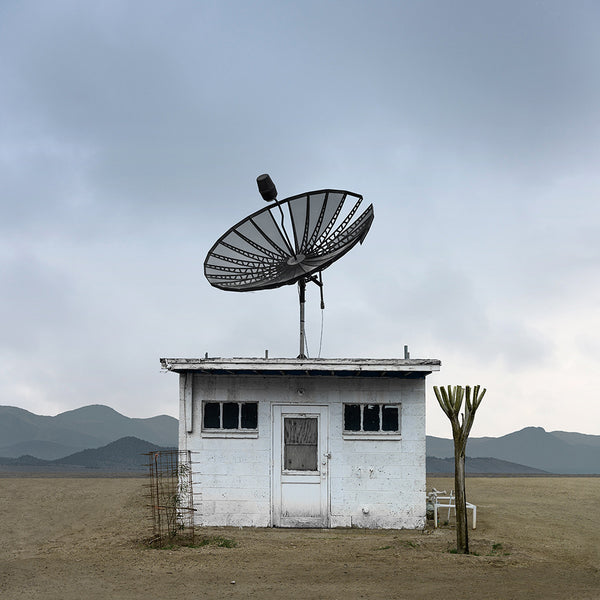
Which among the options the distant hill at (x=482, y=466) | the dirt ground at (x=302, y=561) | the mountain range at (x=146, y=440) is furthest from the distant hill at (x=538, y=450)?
the dirt ground at (x=302, y=561)

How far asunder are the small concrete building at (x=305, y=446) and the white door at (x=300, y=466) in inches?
0.8

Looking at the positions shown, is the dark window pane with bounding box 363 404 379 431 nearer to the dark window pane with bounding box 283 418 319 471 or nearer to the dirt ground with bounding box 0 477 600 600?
the dark window pane with bounding box 283 418 319 471

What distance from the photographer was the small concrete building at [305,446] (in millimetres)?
15055

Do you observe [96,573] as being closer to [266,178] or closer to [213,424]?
[213,424]

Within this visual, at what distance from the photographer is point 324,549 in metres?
12.8

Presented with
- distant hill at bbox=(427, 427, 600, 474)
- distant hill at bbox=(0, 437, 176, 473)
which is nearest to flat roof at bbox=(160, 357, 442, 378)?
distant hill at bbox=(0, 437, 176, 473)

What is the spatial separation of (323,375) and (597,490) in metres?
15.8

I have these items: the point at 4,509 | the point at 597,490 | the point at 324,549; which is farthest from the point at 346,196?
the point at 597,490

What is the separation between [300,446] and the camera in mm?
15195

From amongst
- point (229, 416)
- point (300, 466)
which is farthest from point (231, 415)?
point (300, 466)

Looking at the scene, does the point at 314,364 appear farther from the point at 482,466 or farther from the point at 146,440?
the point at 146,440

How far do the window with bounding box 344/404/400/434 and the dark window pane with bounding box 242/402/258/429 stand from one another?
77.8 inches

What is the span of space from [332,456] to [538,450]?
111m

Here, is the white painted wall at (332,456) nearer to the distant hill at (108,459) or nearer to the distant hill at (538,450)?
the distant hill at (108,459)
